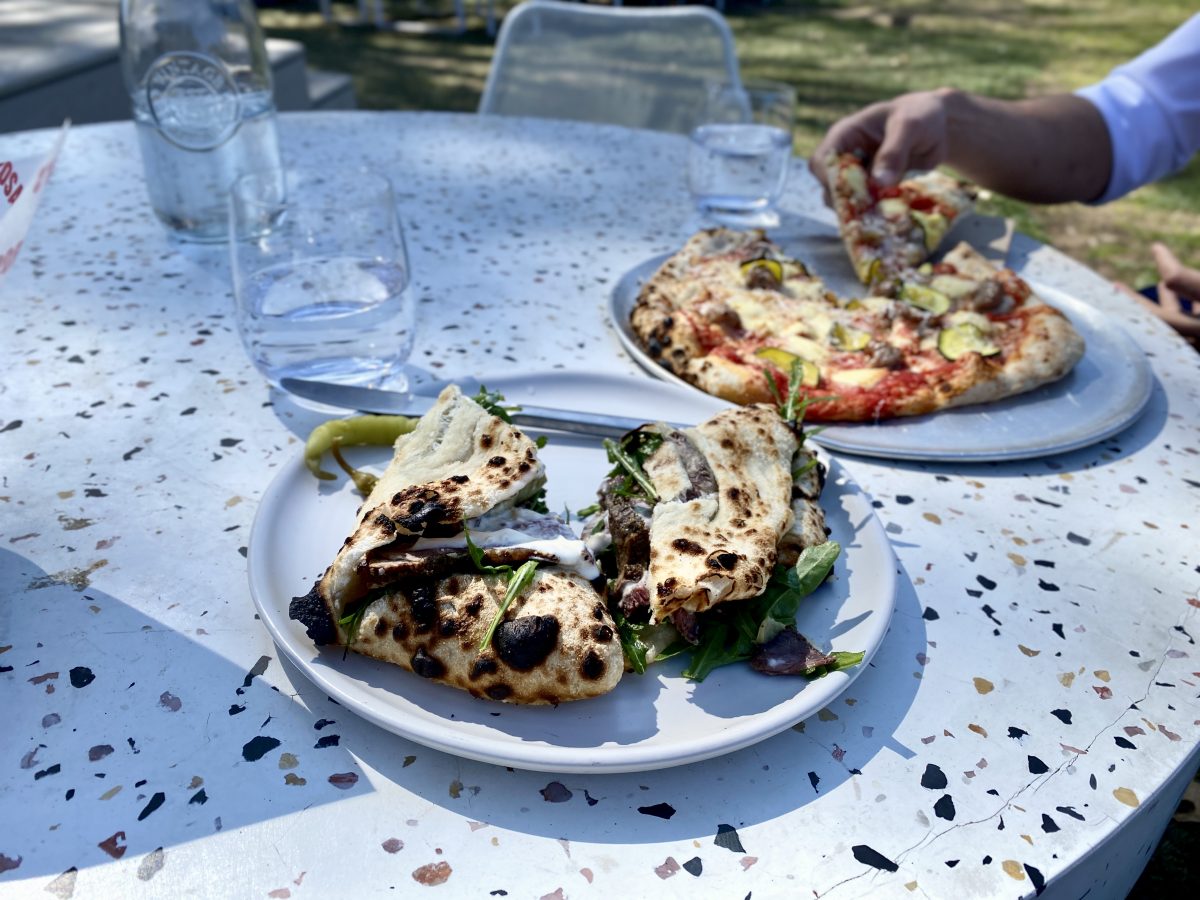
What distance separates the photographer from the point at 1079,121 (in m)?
3.04

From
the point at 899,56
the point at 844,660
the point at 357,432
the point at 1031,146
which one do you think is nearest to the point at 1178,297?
the point at 1031,146

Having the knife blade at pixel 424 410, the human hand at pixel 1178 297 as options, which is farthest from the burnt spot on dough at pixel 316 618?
the human hand at pixel 1178 297

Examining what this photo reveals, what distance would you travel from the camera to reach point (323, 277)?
183 cm

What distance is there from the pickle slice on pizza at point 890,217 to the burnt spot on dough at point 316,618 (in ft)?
5.31

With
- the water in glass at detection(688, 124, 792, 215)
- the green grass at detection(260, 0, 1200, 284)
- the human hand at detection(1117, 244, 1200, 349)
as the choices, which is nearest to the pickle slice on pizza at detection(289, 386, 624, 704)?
the water in glass at detection(688, 124, 792, 215)

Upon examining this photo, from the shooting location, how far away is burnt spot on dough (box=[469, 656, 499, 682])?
1010 millimetres

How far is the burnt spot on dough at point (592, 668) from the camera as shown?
3.27 ft

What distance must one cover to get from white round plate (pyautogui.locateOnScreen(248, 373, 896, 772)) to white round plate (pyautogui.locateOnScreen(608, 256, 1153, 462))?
0.98 ft

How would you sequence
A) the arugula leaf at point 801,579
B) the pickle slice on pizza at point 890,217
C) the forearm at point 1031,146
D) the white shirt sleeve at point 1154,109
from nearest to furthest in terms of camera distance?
the arugula leaf at point 801,579 < the pickle slice on pizza at point 890,217 < the forearm at point 1031,146 < the white shirt sleeve at point 1154,109

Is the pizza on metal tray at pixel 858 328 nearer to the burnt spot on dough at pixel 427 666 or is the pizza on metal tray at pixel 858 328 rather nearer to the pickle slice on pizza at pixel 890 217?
the pickle slice on pizza at pixel 890 217

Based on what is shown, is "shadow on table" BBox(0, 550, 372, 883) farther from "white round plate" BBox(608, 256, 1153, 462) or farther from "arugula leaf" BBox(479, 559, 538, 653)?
"white round plate" BBox(608, 256, 1153, 462)

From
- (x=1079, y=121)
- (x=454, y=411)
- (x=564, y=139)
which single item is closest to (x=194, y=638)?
(x=454, y=411)

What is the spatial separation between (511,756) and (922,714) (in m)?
0.50

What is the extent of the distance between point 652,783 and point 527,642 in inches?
7.9
